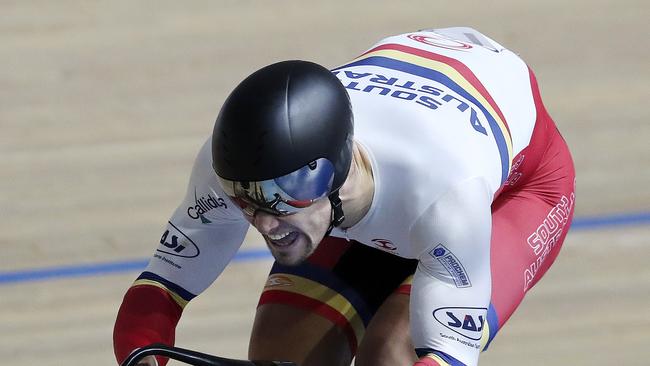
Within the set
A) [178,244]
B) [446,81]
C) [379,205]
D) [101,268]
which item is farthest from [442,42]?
[101,268]

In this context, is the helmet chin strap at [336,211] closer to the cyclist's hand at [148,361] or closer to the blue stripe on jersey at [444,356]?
the blue stripe on jersey at [444,356]

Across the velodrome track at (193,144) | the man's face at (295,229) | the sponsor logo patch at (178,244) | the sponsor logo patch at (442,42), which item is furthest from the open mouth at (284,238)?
the velodrome track at (193,144)

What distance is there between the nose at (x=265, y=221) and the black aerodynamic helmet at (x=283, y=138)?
0.02m

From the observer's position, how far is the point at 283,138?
1.96 metres

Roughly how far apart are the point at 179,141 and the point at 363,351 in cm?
157

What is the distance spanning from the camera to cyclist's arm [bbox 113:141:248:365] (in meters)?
2.30

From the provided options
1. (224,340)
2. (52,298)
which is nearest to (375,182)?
(224,340)

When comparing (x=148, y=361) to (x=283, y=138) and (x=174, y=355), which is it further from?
(x=283, y=138)

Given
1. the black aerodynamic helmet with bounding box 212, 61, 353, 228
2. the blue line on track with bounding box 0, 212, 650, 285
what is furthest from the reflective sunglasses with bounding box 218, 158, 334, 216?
the blue line on track with bounding box 0, 212, 650, 285

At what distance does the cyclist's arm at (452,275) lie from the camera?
84.5 inches

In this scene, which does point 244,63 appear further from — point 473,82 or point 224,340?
point 473,82

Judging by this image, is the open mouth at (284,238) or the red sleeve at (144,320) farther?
the red sleeve at (144,320)

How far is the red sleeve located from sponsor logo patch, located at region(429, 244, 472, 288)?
57cm

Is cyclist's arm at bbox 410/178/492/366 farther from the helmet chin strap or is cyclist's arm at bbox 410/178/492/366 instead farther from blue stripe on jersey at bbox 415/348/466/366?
the helmet chin strap
